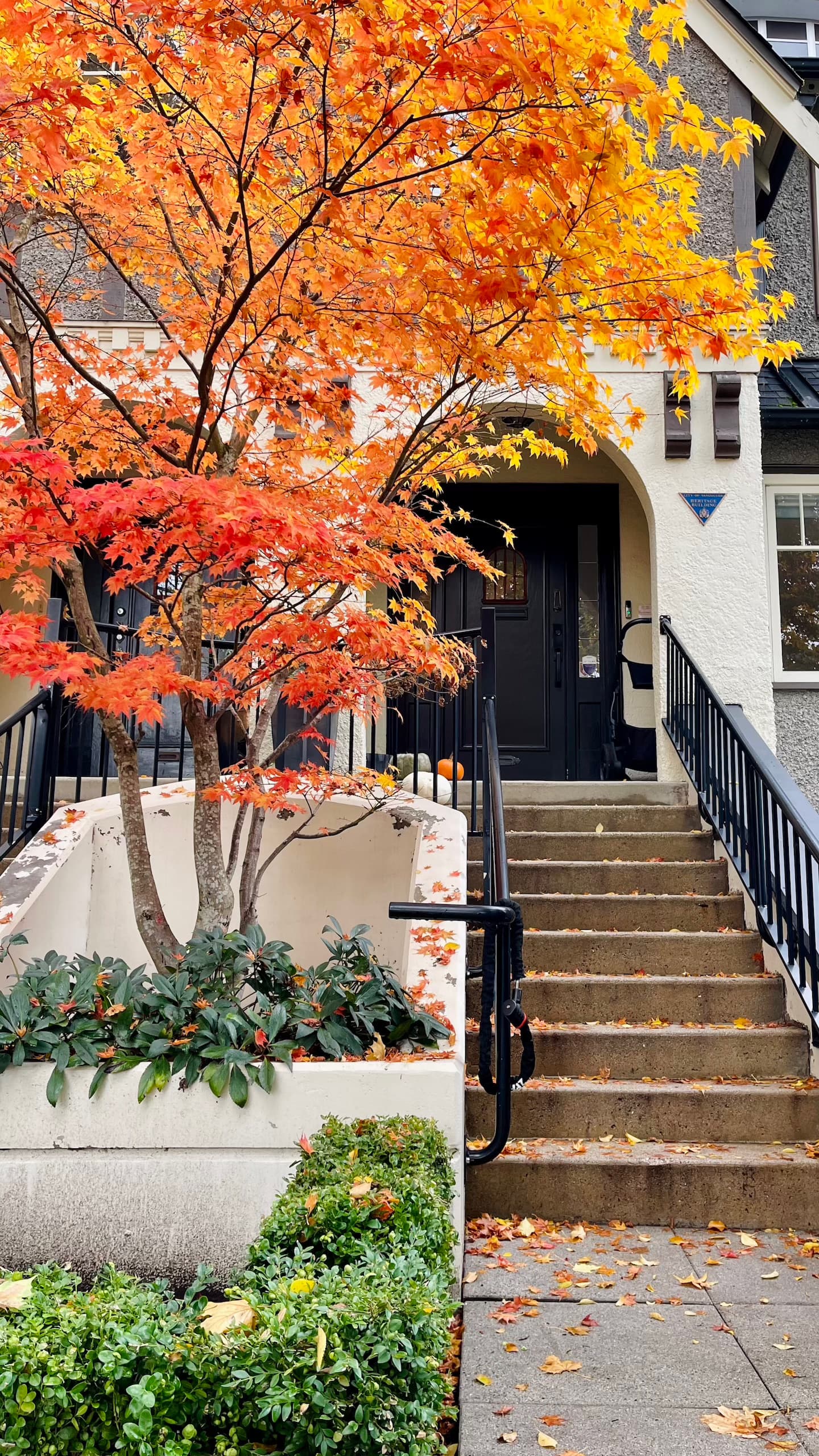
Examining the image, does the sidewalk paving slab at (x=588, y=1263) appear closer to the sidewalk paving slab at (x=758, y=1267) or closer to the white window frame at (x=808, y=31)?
the sidewalk paving slab at (x=758, y=1267)

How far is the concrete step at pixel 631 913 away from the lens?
4926 mm

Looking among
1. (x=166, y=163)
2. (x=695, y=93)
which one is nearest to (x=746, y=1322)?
(x=166, y=163)

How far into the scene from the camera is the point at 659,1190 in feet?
11.3

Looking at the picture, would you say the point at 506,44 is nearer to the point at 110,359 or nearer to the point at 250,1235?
the point at 110,359

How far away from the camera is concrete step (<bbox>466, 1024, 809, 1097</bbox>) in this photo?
407cm

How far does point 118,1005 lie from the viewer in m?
3.14

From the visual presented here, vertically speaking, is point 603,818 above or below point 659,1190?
above

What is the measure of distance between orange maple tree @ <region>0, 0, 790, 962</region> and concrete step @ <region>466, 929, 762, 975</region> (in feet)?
4.62

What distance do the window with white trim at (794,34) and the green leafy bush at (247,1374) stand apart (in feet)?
43.8

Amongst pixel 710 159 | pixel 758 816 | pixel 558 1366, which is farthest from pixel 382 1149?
pixel 710 159

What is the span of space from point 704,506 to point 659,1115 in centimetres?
458

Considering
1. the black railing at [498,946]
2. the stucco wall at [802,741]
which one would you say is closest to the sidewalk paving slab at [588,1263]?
the black railing at [498,946]

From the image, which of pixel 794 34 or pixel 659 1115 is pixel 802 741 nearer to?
pixel 659 1115

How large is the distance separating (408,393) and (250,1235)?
10.5ft
